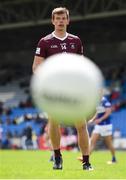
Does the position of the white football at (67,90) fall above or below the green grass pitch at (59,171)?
above

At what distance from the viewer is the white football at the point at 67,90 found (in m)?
6.80

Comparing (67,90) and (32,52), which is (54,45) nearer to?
(67,90)

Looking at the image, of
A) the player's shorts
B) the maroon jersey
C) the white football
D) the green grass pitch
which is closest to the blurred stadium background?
the player's shorts

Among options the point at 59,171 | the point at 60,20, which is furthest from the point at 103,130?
the point at 60,20

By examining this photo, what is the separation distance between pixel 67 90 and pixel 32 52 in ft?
127

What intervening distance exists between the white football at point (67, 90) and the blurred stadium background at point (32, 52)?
20.2 meters

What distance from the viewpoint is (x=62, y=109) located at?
6.86 metres

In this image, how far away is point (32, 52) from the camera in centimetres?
4528

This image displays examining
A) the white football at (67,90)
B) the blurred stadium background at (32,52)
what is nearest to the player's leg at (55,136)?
the white football at (67,90)

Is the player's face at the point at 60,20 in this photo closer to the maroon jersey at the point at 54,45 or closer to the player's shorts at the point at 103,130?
the maroon jersey at the point at 54,45

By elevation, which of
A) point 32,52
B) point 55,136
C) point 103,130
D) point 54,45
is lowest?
point 32,52

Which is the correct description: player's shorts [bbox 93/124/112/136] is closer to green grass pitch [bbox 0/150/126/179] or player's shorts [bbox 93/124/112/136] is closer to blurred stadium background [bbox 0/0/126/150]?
green grass pitch [bbox 0/150/126/179]

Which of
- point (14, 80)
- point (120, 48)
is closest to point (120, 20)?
point (120, 48)

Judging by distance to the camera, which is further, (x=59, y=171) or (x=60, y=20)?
(x=59, y=171)
